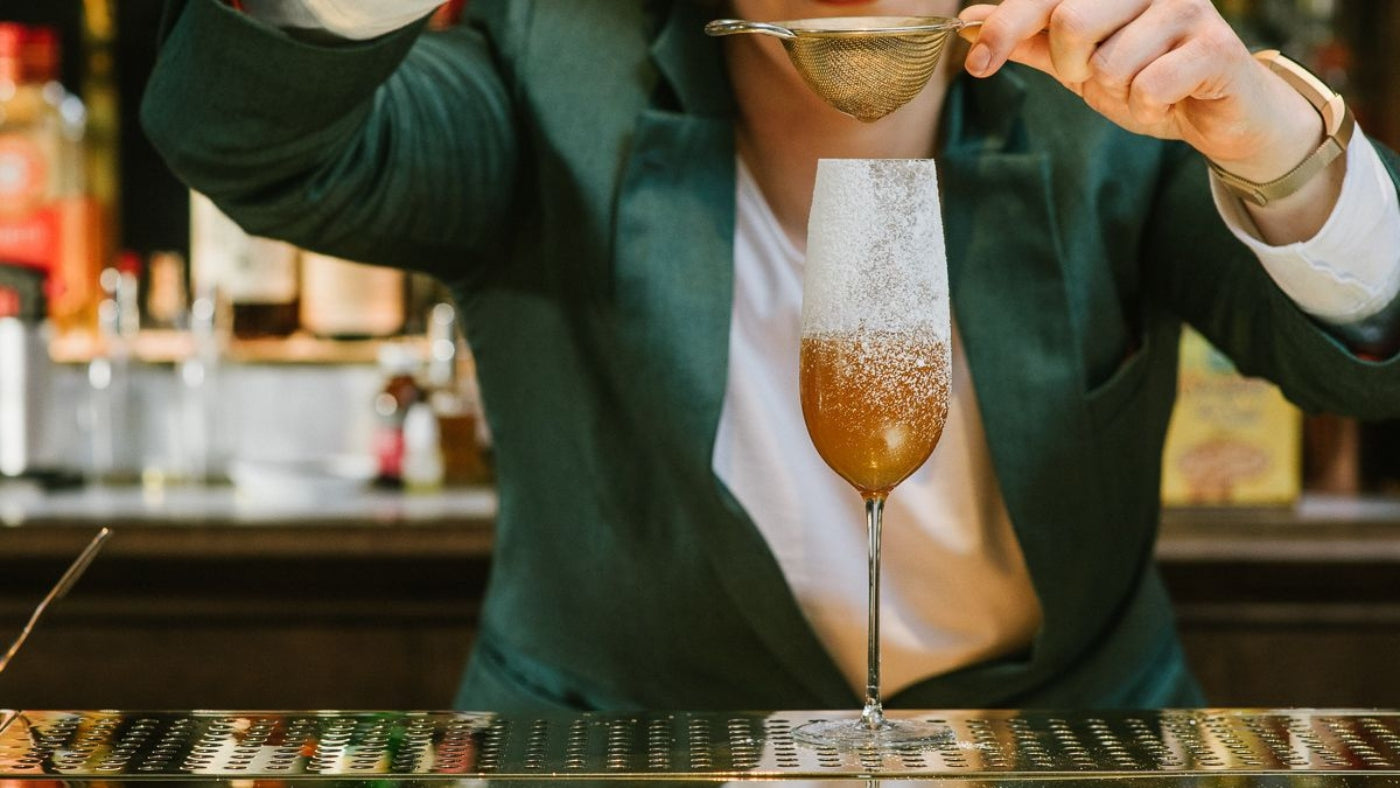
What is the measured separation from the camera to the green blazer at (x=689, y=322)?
1219 millimetres

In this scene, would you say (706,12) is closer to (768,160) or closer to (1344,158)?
(768,160)

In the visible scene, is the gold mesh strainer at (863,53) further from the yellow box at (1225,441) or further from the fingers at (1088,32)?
the yellow box at (1225,441)

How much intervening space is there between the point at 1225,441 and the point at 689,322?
4.57 ft

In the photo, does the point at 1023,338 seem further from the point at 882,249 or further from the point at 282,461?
the point at 282,461

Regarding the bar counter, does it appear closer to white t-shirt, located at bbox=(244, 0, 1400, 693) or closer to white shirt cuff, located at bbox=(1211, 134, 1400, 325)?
white t-shirt, located at bbox=(244, 0, 1400, 693)

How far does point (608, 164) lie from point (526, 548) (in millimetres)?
315

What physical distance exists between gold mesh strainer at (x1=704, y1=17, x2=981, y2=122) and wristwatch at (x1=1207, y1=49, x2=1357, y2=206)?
0.68 feet

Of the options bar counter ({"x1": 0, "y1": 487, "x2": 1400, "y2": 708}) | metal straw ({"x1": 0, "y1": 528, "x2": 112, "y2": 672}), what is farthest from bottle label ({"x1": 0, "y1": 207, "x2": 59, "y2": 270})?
metal straw ({"x1": 0, "y1": 528, "x2": 112, "y2": 672})

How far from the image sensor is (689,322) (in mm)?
1229

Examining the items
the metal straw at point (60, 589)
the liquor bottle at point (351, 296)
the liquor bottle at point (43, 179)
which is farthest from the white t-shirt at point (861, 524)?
the liquor bottle at point (43, 179)

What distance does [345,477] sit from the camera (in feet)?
8.36

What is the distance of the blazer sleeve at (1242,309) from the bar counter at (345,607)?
1098mm

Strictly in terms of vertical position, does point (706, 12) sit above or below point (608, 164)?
above

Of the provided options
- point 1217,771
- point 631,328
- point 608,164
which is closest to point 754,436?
point 631,328
